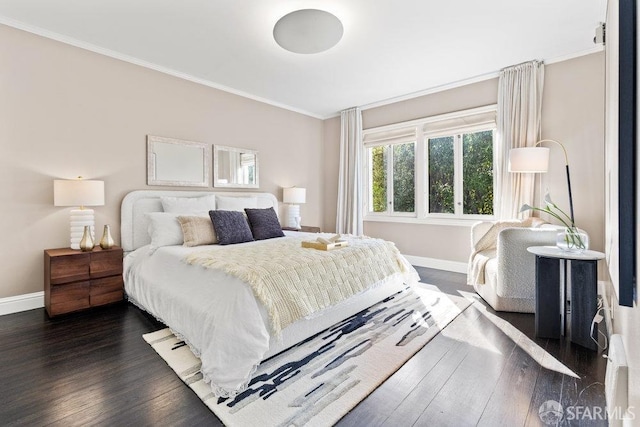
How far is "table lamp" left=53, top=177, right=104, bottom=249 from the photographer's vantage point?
2.97m

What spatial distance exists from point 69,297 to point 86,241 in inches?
21.2

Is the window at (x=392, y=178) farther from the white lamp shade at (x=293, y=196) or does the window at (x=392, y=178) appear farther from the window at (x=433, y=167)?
the white lamp shade at (x=293, y=196)

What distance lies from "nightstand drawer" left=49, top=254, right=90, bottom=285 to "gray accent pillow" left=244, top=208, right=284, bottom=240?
1.64 meters

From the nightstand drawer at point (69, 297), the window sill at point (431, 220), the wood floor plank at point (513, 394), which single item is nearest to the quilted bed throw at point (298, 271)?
the wood floor plank at point (513, 394)

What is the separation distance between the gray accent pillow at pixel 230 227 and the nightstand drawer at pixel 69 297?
52.1 inches

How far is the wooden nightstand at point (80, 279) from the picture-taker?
9.35 ft

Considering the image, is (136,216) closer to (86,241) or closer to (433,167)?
(86,241)

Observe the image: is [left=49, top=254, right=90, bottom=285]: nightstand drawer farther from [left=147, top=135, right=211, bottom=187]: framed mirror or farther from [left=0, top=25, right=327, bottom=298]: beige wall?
[left=147, top=135, right=211, bottom=187]: framed mirror

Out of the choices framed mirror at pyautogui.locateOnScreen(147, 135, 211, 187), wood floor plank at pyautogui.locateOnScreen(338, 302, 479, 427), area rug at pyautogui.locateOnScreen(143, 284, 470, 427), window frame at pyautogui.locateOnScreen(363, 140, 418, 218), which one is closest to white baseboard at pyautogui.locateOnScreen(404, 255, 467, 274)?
window frame at pyautogui.locateOnScreen(363, 140, 418, 218)

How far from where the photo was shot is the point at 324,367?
6.63ft

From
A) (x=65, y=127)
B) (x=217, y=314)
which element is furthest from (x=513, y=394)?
(x=65, y=127)

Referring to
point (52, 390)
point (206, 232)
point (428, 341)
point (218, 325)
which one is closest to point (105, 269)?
point (206, 232)

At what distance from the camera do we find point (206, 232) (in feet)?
10.7

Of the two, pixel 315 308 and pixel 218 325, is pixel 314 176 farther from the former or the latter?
pixel 218 325
